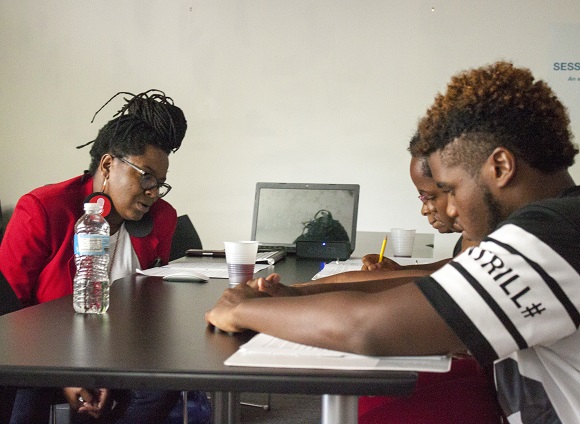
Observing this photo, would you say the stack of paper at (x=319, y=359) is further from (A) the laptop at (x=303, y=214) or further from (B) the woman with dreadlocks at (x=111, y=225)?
(A) the laptop at (x=303, y=214)

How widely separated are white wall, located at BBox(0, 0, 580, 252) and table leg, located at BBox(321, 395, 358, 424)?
135 inches

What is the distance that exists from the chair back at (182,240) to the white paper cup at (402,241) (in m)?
0.98

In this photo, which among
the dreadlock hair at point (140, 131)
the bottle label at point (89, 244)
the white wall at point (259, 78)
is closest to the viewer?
the bottle label at point (89, 244)

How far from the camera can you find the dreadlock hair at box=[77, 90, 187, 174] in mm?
2305

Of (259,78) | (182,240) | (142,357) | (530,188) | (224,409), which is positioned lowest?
(224,409)

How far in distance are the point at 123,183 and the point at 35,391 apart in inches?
27.7

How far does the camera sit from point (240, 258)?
1720 millimetres

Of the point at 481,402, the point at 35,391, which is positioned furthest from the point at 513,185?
the point at 35,391

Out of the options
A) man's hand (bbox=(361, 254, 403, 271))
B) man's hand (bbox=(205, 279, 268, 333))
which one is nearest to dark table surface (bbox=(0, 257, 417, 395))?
man's hand (bbox=(205, 279, 268, 333))

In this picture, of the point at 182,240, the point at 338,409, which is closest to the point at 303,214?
the point at 182,240

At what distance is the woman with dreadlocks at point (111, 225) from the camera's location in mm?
1855

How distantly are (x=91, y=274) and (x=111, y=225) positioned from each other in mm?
872

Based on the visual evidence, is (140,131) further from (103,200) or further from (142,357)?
(142,357)

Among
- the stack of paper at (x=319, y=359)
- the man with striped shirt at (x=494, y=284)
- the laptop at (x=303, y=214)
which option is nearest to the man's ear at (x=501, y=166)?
the man with striped shirt at (x=494, y=284)
